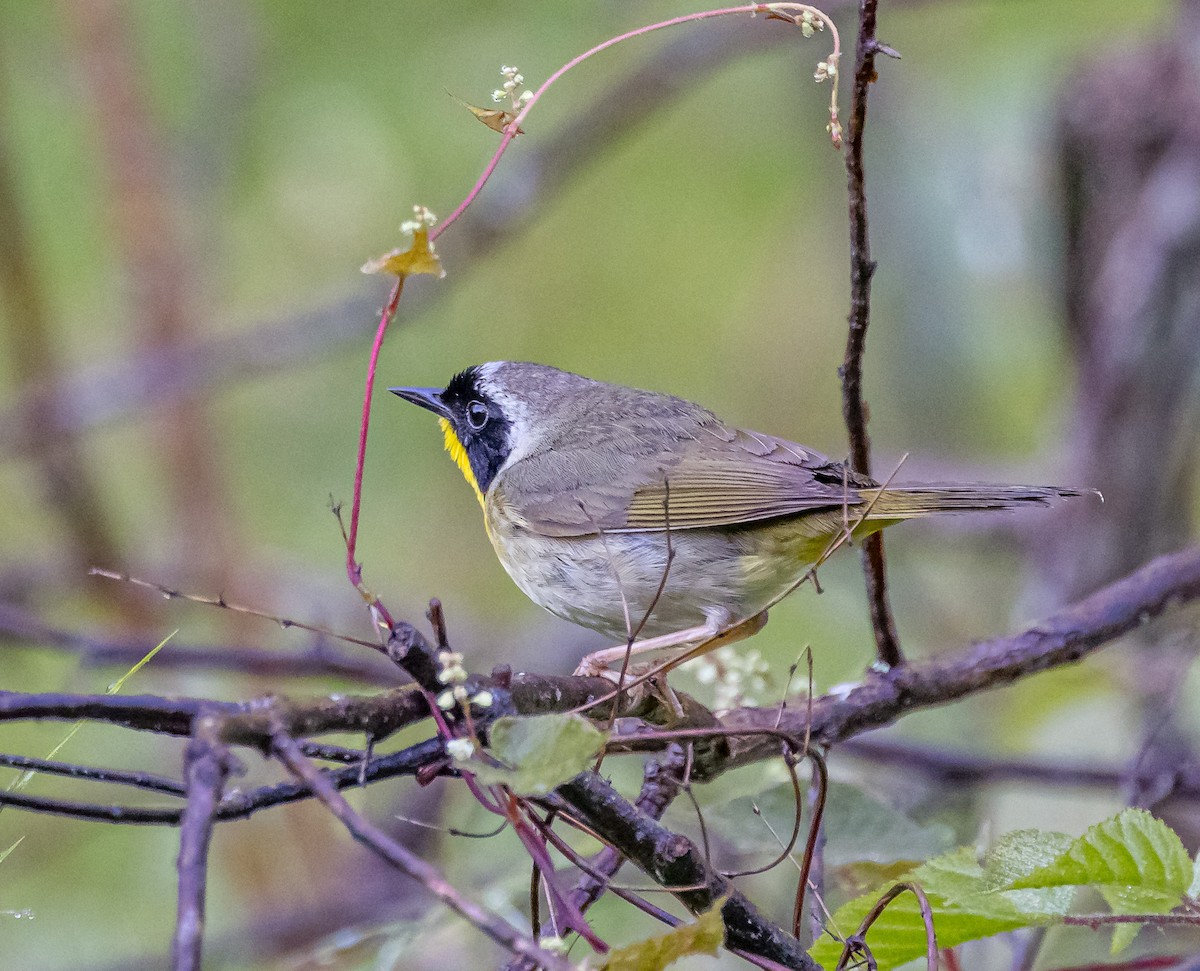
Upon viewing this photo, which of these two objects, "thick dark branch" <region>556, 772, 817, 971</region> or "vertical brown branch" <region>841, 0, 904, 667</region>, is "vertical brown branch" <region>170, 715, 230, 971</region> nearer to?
"thick dark branch" <region>556, 772, 817, 971</region>

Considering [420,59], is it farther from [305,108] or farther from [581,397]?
[581,397]

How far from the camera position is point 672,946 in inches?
66.8

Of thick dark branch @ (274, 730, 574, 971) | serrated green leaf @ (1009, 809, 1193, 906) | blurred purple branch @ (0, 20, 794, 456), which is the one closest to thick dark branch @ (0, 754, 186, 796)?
→ thick dark branch @ (274, 730, 574, 971)

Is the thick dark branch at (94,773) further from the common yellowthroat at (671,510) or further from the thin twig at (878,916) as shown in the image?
the common yellowthroat at (671,510)

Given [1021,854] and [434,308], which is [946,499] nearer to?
[1021,854]

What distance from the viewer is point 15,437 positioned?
5762mm

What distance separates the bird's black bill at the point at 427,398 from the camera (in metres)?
4.54

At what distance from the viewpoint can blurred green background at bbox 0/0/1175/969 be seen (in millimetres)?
5832

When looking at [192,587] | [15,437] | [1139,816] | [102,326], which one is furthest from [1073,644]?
[102,326]

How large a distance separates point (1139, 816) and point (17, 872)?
514 centimetres

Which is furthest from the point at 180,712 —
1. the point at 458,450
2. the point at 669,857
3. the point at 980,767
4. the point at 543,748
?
the point at 458,450

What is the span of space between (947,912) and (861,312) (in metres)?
1.10

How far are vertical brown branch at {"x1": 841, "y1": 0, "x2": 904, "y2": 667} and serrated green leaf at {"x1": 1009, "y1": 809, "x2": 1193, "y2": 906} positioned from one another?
991 mm

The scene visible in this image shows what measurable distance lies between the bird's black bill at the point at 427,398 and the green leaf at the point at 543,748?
2.95m
